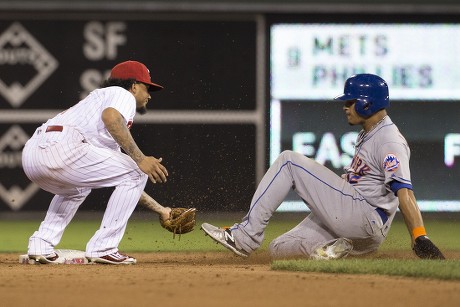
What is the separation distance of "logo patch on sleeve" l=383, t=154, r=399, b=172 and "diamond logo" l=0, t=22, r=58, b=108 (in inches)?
231

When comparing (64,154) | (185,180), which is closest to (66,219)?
(64,154)

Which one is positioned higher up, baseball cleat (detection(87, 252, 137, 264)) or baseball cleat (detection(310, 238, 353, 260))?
baseball cleat (detection(310, 238, 353, 260))

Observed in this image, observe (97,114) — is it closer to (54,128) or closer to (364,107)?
(54,128)

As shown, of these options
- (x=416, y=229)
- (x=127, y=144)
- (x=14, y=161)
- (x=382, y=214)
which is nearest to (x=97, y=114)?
(x=127, y=144)

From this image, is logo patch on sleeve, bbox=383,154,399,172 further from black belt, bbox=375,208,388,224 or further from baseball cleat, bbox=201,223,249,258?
baseball cleat, bbox=201,223,249,258

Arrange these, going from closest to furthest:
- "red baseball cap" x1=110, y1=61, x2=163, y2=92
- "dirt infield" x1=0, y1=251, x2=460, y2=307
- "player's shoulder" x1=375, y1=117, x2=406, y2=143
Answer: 1. "dirt infield" x1=0, y1=251, x2=460, y2=307
2. "player's shoulder" x1=375, y1=117, x2=406, y2=143
3. "red baseball cap" x1=110, y1=61, x2=163, y2=92

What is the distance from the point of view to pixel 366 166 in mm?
6219

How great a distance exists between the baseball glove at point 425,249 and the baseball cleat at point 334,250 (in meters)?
0.55

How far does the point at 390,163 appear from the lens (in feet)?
19.5

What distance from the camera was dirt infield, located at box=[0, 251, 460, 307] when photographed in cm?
449

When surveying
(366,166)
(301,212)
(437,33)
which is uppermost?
(437,33)

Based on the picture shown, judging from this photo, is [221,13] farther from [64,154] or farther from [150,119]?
[64,154]

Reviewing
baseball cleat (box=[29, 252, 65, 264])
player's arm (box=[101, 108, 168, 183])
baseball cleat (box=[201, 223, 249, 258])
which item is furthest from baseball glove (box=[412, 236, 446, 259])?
baseball cleat (box=[29, 252, 65, 264])

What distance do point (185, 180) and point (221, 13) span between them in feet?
6.26
